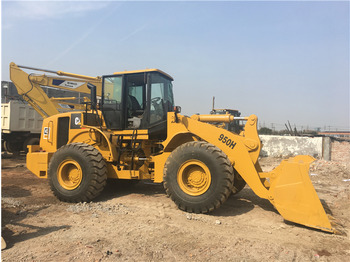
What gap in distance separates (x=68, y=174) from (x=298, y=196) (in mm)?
4665

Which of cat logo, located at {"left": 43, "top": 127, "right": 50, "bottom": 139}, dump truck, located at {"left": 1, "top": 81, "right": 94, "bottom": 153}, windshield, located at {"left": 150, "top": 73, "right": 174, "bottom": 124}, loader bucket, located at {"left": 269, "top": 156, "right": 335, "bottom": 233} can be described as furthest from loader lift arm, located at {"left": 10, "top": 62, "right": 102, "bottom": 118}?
loader bucket, located at {"left": 269, "top": 156, "right": 335, "bottom": 233}

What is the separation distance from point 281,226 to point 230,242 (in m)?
1.13

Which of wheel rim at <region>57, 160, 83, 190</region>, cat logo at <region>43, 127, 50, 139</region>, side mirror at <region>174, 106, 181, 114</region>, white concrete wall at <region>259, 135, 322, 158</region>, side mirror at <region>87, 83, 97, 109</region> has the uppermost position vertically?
side mirror at <region>87, 83, 97, 109</region>

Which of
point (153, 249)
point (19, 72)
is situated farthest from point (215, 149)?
point (19, 72)

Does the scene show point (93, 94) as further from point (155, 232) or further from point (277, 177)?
point (277, 177)

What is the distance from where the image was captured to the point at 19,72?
11.0 m

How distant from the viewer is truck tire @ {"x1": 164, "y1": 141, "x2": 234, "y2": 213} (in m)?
4.85

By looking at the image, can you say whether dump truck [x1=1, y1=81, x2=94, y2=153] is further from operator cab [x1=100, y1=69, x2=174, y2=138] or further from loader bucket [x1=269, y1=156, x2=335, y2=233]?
loader bucket [x1=269, y1=156, x2=335, y2=233]

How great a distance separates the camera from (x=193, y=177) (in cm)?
521

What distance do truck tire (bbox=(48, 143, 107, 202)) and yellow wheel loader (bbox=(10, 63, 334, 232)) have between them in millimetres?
20

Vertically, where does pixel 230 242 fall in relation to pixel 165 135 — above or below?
below

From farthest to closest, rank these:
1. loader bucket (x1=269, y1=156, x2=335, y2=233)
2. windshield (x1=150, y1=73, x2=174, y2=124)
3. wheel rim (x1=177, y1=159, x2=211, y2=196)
Result: windshield (x1=150, y1=73, x2=174, y2=124), wheel rim (x1=177, y1=159, x2=211, y2=196), loader bucket (x1=269, y1=156, x2=335, y2=233)

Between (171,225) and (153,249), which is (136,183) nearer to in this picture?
(171,225)

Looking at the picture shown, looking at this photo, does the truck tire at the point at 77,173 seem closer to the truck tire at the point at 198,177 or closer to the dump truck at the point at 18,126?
the truck tire at the point at 198,177
